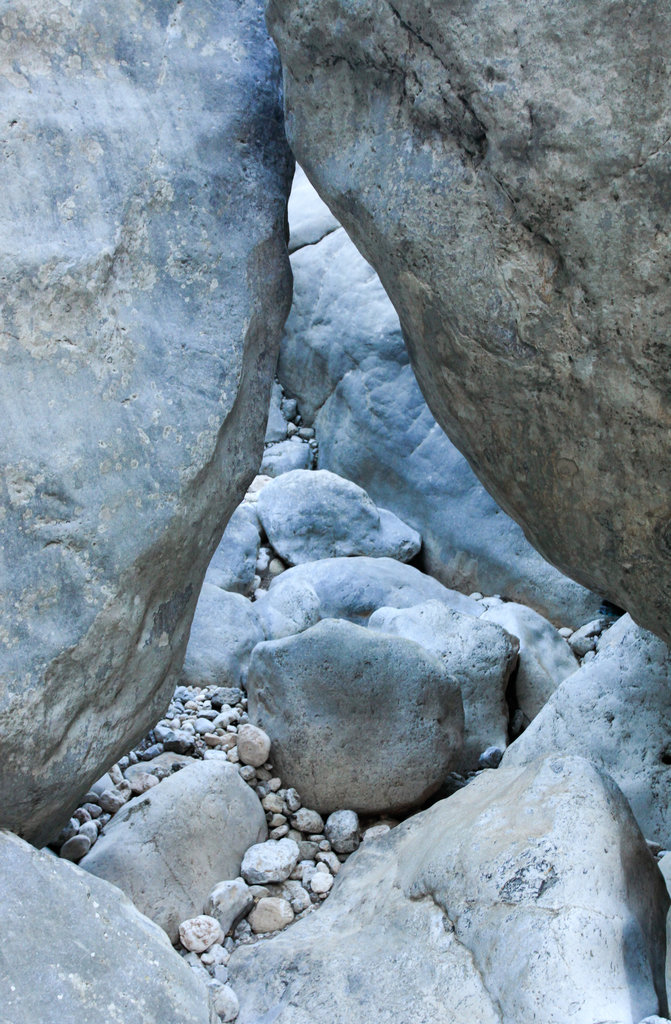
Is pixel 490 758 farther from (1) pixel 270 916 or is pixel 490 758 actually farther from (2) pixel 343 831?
(1) pixel 270 916

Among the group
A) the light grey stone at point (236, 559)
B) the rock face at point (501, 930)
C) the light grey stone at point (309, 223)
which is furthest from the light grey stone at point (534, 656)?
the light grey stone at point (309, 223)

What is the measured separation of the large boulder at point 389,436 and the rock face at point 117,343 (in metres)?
2.58

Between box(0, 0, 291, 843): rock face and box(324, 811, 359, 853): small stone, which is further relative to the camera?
box(324, 811, 359, 853): small stone

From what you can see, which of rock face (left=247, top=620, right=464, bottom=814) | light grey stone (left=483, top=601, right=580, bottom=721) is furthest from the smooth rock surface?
rock face (left=247, top=620, right=464, bottom=814)

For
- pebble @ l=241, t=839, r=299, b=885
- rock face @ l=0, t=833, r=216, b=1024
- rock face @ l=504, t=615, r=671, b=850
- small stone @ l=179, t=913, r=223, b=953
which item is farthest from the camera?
rock face @ l=504, t=615, r=671, b=850

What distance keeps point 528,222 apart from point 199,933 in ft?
5.73

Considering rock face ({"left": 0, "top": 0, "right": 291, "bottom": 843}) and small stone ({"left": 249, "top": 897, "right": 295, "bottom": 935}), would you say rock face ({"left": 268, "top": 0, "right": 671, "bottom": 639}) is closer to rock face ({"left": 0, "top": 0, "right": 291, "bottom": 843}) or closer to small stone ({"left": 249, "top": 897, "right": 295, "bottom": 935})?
rock face ({"left": 0, "top": 0, "right": 291, "bottom": 843})

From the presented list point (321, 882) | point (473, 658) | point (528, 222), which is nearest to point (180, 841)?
point (321, 882)

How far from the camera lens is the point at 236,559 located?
14.8ft

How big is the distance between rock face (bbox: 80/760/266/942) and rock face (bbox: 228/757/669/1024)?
0.78ft

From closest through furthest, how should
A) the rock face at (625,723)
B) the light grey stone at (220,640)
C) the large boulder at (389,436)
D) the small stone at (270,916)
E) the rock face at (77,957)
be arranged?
the rock face at (77,957) → the small stone at (270,916) → the rock face at (625,723) → the light grey stone at (220,640) → the large boulder at (389,436)

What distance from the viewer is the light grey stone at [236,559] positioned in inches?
173

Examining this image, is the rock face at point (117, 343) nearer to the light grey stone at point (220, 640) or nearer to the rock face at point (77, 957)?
the rock face at point (77, 957)

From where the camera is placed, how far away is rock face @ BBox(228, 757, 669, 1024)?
169cm
